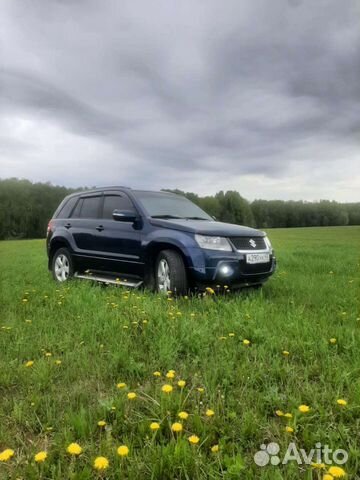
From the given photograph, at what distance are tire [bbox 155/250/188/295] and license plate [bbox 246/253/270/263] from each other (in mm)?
923

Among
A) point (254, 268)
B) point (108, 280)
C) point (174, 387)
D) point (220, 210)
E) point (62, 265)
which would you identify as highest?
point (220, 210)

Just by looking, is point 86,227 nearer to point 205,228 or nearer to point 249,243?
point 205,228

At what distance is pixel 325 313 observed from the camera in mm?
4316

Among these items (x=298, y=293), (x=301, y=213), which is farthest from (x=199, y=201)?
(x=298, y=293)

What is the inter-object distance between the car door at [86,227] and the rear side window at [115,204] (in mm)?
185

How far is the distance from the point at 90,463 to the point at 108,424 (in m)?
0.34

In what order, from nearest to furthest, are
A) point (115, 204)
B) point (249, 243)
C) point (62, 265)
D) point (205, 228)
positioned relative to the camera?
point (205, 228)
point (249, 243)
point (115, 204)
point (62, 265)

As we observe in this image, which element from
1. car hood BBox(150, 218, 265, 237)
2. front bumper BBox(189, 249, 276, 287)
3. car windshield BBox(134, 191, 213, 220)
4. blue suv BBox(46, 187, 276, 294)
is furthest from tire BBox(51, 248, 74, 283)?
front bumper BBox(189, 249, 276, 287)

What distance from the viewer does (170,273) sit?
16.6 feet

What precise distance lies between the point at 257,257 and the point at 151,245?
4.96 ft

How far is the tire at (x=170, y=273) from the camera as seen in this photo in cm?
500

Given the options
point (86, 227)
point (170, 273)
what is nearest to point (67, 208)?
point (86, 227)

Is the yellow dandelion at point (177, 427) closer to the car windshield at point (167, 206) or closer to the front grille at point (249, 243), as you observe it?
the front grille at point (249, 243)

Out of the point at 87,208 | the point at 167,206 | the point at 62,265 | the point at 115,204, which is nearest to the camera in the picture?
the point at 167,206
